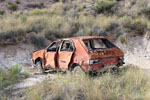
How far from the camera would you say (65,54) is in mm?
8047

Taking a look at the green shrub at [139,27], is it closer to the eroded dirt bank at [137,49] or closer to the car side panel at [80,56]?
the eroded dirt bank at [137,49]

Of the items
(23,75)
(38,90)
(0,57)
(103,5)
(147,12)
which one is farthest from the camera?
(103,5)

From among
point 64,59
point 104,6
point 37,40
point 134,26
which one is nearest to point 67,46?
point 64,59

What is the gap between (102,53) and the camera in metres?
7.39

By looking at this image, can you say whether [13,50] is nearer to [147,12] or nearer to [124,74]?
[124,74]

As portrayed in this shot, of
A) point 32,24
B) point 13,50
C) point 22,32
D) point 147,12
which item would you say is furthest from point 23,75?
point 147,12

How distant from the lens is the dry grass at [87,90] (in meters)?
5.33

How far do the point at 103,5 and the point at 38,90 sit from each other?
2013 centimetres

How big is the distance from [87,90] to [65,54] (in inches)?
108

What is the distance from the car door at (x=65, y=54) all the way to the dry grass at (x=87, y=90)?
1.52 metres

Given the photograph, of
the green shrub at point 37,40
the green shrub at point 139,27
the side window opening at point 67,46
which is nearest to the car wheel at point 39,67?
the side window opening at point 67,46

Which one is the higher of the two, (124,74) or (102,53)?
(102,53)

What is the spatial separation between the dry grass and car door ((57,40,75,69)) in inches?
59.7

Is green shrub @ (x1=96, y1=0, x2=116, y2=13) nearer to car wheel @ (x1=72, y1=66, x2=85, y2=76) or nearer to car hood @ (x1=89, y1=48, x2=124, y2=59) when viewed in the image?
car hood @ (x1=89, y1=48, x2=124, y2=59)
